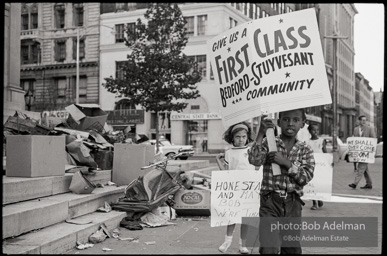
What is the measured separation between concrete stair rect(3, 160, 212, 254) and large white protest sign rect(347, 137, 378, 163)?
7589mm

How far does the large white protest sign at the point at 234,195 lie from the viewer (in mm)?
5098

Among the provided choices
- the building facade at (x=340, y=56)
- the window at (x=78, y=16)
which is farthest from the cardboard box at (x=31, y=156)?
the window at (x=78, y=16)

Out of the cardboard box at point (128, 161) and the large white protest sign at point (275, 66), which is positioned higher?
the large white protest sign at point (275, 66)

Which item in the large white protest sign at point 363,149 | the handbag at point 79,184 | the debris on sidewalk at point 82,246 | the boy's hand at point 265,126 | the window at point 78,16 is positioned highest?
the window at point 78,16

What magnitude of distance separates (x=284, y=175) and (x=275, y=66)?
43.5 inches

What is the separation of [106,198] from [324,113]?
2401 inches

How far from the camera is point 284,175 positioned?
4.07 metres

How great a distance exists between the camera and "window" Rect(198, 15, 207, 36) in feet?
133

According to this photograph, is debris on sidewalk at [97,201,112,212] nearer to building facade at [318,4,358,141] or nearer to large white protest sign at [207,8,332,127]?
large white protest sign at [207,8,332,127]

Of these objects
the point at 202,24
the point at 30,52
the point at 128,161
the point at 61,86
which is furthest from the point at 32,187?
the point at 30,52

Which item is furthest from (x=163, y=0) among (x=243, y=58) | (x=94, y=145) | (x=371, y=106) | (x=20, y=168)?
A: (x=371, y=106)

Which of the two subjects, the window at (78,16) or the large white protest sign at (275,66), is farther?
the window at (78,16)

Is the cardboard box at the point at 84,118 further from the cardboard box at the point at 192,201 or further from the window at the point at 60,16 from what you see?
the window at the point at 60,16

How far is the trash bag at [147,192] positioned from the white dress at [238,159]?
194 centimetres
